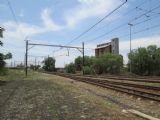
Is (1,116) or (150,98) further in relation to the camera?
(150,98)

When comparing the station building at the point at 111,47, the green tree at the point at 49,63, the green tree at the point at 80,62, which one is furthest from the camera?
the green tree at the point at 49,63

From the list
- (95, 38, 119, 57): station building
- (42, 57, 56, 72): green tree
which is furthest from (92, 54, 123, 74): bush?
(42, 57, 56, 72): green tree

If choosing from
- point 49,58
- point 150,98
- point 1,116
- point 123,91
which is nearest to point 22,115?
point 1,116

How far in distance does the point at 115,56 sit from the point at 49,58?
1702 inches

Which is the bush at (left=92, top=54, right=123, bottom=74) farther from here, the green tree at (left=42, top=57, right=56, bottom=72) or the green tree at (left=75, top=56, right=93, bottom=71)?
the green tree at (left=42, top=57, right=56, bottom=72)

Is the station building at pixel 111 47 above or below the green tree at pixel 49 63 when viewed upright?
above

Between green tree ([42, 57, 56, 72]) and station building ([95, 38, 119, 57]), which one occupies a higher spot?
station building ([95, 38, 119, 57])

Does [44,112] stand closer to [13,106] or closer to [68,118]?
[68,118]

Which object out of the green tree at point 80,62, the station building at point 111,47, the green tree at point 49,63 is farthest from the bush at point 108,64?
the green tree at point 49,63

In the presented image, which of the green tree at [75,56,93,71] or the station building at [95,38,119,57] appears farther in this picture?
the green tree at [75,56,93,71]

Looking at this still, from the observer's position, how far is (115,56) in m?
91.6

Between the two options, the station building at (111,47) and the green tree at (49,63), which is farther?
the green tree at (49,63)

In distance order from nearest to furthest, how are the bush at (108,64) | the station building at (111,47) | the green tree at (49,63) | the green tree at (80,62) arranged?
the bush at (108,64) < the station building at (111,47) < the green tree at (80,62) < the green tree at (49,63)

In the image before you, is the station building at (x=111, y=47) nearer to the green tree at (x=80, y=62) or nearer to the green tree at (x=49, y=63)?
the green tree at (x=80, y=62)
